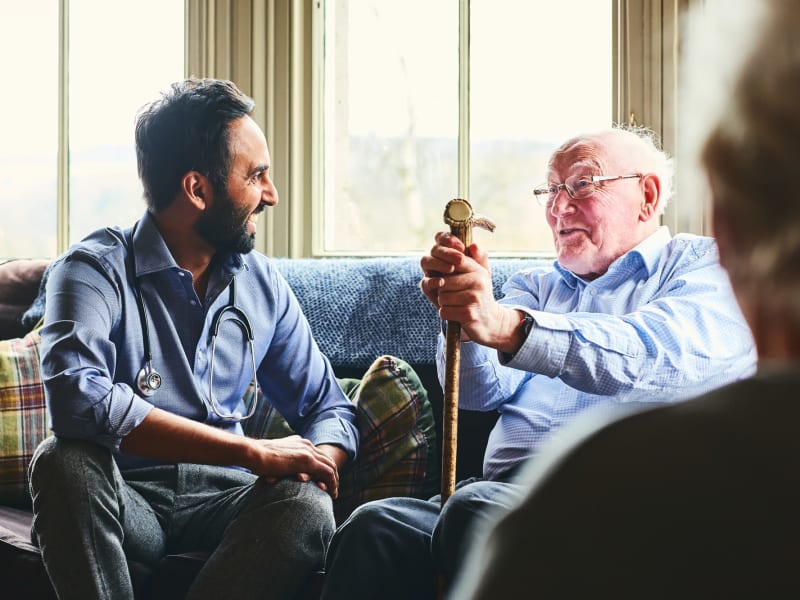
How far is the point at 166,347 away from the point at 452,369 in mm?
624

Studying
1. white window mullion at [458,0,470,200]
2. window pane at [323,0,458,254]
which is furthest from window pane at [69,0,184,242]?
white window mullion at [458,0,470,200]

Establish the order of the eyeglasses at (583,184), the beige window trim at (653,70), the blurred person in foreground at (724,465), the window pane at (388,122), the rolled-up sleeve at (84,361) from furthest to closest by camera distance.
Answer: the window pane at (388,122) < the beige window trim at (653,70) < the eyeglasses at (583,184) < the rolled-up sleeve at (84,361) < the blurred person in foreground at (724,465)

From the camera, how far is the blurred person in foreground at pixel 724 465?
0.42 metres

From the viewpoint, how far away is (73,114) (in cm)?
346

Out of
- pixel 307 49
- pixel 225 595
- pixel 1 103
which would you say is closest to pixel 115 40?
pixel 1 103

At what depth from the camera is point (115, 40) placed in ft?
11.4

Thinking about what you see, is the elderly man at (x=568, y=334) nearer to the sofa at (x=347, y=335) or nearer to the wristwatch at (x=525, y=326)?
the wristwatch at (x=525, y=326)

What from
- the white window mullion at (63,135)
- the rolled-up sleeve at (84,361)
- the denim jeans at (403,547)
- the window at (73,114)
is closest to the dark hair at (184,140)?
the rolled-up sleeve at (84,361)

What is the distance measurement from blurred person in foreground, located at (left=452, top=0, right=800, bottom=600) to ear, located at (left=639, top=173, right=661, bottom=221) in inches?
74.0

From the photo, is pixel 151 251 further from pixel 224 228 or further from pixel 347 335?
pixel 347 335

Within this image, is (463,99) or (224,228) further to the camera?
(463,99)

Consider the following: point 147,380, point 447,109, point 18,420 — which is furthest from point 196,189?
point 447,109

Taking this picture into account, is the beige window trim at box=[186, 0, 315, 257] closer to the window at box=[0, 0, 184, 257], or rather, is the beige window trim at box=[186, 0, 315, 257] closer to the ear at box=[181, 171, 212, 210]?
the window at box=[0, 0, 184, 257]

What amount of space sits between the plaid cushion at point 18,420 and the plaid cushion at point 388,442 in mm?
757
